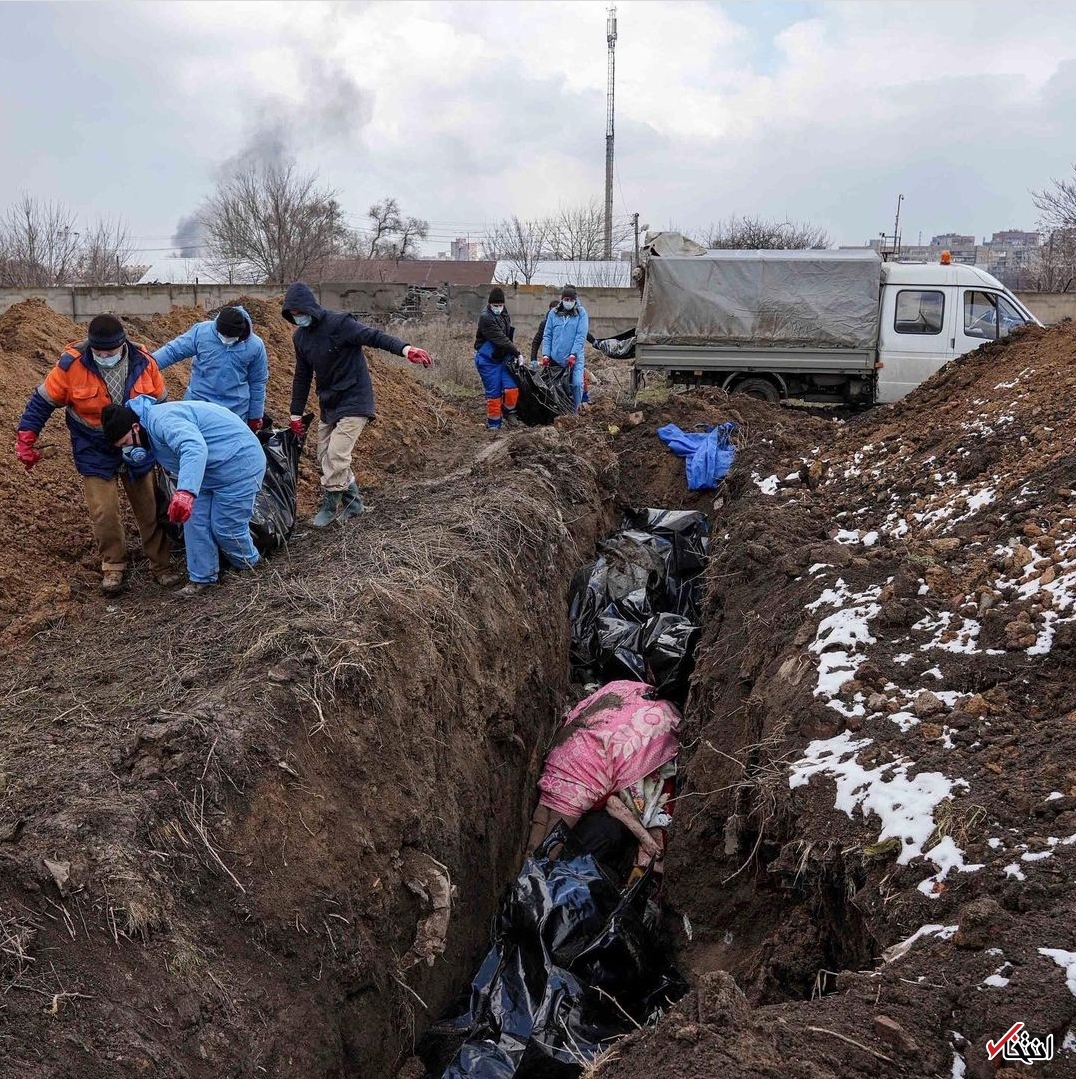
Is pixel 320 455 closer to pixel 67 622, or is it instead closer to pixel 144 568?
pixel 144 568

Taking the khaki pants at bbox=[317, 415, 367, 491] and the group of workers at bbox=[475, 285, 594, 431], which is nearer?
the khaki pants at bbox=[317, 415, 367, 491]

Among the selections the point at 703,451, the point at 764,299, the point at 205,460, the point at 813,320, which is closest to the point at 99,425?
the point at 205,460

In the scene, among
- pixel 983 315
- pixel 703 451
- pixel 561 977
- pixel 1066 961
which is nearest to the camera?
pixel 1066 961

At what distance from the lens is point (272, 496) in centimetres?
594

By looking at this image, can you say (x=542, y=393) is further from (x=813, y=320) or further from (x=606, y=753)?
(x=606, y=753)

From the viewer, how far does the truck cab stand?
11.8m

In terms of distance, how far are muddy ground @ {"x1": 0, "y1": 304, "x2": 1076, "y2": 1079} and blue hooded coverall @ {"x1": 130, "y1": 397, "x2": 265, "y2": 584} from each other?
0.87ft

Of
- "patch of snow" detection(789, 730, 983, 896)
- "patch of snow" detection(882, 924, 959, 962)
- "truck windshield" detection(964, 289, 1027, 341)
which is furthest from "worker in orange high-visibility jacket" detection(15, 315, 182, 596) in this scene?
"truck windshield" detection(964, 289, 1027, 341)

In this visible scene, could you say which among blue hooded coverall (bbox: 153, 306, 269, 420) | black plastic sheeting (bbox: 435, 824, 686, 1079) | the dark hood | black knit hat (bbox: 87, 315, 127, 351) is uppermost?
the dark hood

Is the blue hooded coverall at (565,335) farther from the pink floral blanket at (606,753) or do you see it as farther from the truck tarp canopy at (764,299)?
the pink floral blanket at (606,753)

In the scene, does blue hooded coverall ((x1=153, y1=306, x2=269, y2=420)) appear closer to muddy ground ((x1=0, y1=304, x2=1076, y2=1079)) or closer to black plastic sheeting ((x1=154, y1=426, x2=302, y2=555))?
black plastic sheeting ((x1=154, y1=426, x2=302, y2=555))

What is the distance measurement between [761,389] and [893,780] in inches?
396

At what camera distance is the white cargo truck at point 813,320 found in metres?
11.9

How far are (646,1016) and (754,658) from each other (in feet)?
5.45
